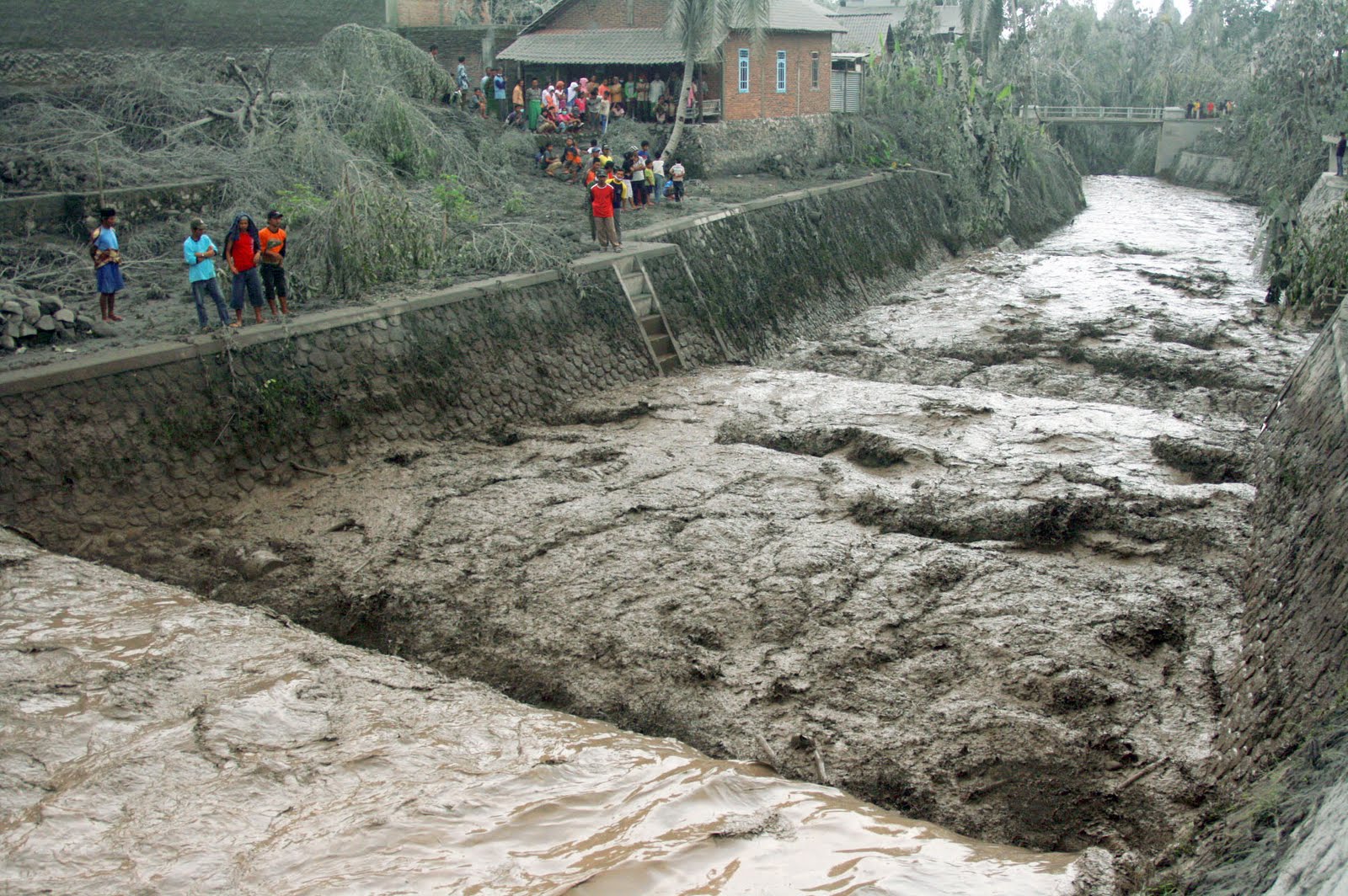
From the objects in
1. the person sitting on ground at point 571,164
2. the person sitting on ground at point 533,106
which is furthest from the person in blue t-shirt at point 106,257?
the person sitting on ground at point 533,106

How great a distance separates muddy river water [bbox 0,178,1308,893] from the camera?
6.19 m

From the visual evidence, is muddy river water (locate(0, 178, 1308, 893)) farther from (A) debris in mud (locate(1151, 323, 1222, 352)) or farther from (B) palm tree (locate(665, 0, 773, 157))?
(B) palm tree (locate(665, 0, 773, 157))

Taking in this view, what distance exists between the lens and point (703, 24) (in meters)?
23.2

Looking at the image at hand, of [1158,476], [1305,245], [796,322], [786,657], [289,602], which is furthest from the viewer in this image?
[796,322]

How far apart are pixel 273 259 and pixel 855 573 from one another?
290 inches

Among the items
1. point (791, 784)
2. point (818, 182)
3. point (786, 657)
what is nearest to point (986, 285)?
point (818, 182)

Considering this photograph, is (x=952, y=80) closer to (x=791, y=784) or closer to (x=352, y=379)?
(x=352, y=379)

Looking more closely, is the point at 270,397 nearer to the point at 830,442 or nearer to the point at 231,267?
the point at 231,267

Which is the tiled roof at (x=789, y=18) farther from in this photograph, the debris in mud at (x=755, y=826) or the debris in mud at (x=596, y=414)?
the debris in mud at (x=755, y=826)

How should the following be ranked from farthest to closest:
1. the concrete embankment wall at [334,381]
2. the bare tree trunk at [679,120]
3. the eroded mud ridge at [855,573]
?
the bare tree trunk at [679,120] → the concrete embankment wall at [334,381] → the eroded mud ridge at [855,573]

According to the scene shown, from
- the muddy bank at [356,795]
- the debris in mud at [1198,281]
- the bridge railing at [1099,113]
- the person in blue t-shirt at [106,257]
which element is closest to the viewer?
the muddy bank at [356,795]

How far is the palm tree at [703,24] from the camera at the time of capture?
73.7ft

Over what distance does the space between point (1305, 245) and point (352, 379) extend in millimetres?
15387

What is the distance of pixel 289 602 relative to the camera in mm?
9664
